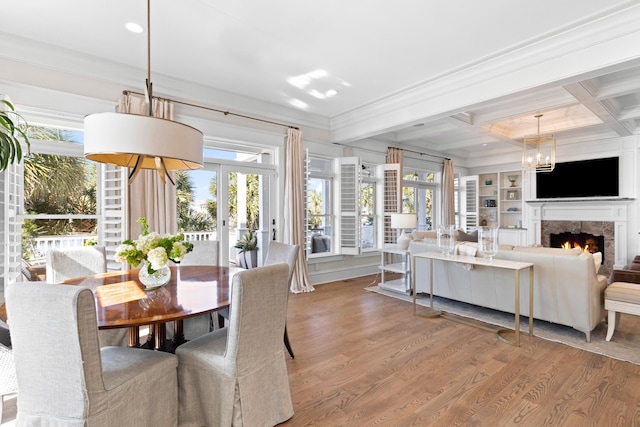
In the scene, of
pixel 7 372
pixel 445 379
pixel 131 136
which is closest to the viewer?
pixel 7 372

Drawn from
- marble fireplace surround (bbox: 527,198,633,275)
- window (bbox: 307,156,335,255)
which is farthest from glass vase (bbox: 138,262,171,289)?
marble fireplace surround (bbox: 527,198,633,275)

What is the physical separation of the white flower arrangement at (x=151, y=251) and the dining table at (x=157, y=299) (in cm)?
20

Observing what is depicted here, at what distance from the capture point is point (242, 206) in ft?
15.8

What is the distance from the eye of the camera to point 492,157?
8344 millimetres

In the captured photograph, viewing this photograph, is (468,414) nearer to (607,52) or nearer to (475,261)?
(475,261)

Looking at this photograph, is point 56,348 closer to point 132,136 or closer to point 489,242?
point 132,136

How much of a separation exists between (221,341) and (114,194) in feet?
8.53

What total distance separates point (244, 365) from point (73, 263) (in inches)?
75.5

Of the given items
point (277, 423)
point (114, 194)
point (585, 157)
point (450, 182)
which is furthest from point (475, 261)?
point (585, 157)

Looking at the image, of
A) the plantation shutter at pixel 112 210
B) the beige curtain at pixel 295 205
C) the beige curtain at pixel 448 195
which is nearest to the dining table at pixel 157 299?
the plantation shutter at pixel 112 210

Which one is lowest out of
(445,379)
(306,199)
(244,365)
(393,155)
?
(445,379)

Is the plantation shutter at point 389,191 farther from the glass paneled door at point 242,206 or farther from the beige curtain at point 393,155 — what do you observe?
the glass paneled door at point 242,206

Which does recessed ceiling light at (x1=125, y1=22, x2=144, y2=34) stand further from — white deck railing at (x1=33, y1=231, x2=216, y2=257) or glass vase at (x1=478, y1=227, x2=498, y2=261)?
glass vase at (x1=478, y1=227, x2=498, y2=261)

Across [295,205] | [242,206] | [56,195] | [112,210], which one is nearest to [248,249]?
[242,206]
